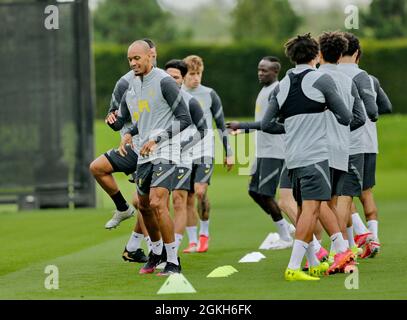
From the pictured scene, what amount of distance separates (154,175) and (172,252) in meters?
0.79

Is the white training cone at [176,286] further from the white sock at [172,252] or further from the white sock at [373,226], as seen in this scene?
the white sock at [373,226]

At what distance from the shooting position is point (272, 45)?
5022cm

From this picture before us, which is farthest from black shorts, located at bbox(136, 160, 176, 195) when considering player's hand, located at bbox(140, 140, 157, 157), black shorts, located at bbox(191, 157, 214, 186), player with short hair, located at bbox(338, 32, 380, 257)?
black shorts, located at bbox(191, 157, 214, 186)

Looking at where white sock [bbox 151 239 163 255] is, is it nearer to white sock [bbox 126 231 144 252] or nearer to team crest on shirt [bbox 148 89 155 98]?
white sock [bbox 126 231 144 252]

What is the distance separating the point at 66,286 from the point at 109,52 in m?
40.2

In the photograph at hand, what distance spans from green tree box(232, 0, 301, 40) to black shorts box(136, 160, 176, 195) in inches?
2874

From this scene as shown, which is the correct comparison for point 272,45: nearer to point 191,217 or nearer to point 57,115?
point 57,115

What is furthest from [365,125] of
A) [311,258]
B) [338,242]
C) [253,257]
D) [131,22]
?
[131,22]

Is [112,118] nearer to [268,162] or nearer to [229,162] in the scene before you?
[229,162]

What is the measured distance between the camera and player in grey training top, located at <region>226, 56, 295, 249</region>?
15.4 meters

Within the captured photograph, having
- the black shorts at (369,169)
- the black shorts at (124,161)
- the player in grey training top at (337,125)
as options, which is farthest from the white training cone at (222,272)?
the black shorts at (369,169)

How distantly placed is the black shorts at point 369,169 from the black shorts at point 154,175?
272 centimetres
